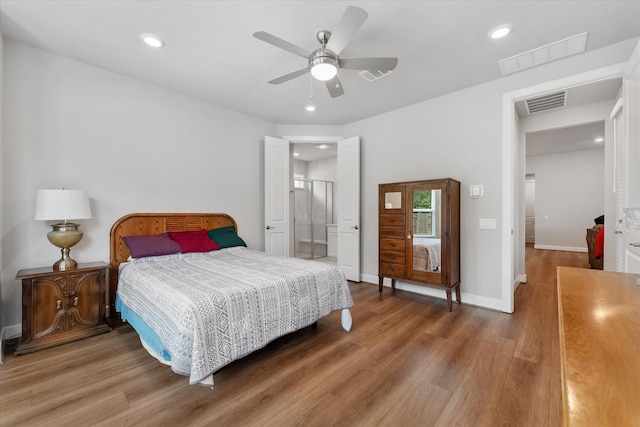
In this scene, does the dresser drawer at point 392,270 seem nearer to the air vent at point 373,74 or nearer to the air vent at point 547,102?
the air vent at point 373,74

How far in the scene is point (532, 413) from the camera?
1607 millimetres

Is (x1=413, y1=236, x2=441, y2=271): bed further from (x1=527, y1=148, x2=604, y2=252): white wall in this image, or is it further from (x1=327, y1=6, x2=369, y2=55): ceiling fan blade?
(x1=527, y1=148, x2=604, y2=252): white wall

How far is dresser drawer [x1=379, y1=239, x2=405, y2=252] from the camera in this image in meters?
3.59

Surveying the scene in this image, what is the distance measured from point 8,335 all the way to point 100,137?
6.65ft

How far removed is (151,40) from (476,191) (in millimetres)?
3758

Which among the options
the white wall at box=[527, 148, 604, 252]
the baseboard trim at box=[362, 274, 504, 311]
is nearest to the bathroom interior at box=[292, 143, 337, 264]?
the baseboard trim at box=[362, 274, 504, 311]

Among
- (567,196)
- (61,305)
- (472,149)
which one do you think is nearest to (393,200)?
(472,149)

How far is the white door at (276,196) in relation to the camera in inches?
170

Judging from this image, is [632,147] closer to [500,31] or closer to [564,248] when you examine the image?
[500,31]

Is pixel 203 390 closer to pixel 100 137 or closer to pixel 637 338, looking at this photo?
pixel 637 338

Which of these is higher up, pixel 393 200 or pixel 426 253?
pixel 393 200

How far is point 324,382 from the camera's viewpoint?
6.25ft

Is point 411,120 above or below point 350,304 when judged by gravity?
above

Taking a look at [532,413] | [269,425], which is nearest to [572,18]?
[532,413]
